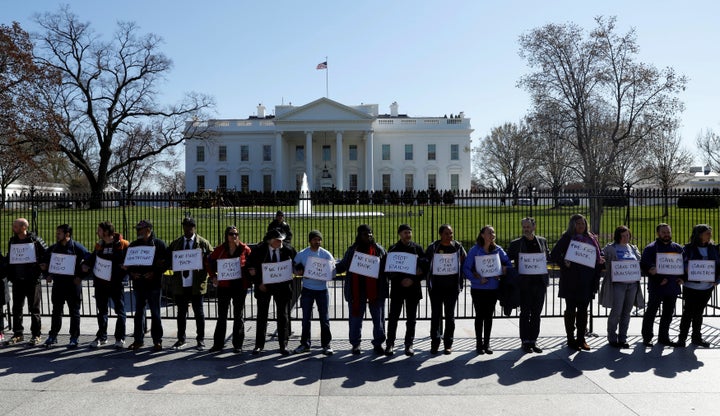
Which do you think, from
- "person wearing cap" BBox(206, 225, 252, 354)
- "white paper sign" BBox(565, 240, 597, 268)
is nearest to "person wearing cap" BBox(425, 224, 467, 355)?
"white paper sign" BBox(565, 240, 597, 268)

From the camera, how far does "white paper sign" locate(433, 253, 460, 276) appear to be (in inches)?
290

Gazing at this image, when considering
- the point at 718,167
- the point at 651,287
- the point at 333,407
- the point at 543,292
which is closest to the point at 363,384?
the point at 333,407

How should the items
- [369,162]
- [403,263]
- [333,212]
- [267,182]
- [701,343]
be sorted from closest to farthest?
[403,263], [701,343], [333,212], [369,162], [267,182]

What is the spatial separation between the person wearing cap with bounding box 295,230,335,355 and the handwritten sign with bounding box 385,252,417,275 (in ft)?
2.67

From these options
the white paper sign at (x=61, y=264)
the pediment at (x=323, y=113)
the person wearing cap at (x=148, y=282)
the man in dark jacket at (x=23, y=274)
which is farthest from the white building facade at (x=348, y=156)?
the person wearing cap at (x=148, y=282)

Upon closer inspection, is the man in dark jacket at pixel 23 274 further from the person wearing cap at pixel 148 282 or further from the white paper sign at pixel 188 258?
the white paper sign at pixel 188 258

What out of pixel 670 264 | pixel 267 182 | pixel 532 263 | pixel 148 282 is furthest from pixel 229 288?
pixel 267 182

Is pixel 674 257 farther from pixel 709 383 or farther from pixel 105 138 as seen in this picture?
pixel 105 138

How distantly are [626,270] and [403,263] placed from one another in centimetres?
310

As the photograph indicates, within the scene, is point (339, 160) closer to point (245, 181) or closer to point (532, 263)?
point (245, 181)

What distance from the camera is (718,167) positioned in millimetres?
50781

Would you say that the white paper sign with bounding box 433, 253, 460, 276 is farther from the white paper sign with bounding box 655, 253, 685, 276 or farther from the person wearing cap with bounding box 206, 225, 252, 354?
the white paper sign with bounding box 655, 253, 685, 276

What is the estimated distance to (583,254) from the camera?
749 centimetres

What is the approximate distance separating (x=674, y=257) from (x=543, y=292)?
74.8 inches
